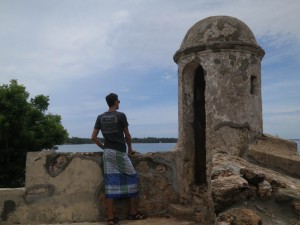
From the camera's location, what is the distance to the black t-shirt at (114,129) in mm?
4484

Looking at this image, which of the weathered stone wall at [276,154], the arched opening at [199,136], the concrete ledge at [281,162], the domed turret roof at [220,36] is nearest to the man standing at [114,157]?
the arched opening at [199,136]

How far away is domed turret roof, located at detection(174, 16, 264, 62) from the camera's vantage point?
14.8 feet

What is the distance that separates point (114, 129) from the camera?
448 cm

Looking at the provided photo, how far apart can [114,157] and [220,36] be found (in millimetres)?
2118

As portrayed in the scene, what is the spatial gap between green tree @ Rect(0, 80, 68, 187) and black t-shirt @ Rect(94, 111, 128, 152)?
8603 millimetres

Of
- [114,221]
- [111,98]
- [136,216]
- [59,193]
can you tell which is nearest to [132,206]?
[136,216]

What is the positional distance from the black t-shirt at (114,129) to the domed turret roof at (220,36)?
1322 mm

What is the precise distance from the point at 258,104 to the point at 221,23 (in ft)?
3.96

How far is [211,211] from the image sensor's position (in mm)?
4586

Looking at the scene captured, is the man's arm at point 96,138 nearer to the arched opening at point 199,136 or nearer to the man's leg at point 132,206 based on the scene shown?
the man's leg at point 132,206

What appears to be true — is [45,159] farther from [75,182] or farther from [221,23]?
[221,23]

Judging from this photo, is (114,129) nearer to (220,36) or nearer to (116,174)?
(116,174)

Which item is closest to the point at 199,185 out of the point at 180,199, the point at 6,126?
the point at 180,199

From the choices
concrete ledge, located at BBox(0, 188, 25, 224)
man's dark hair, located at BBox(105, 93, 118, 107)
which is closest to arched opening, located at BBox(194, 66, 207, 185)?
man's dark hair, located at BBox(105, 93, 118, 107)
